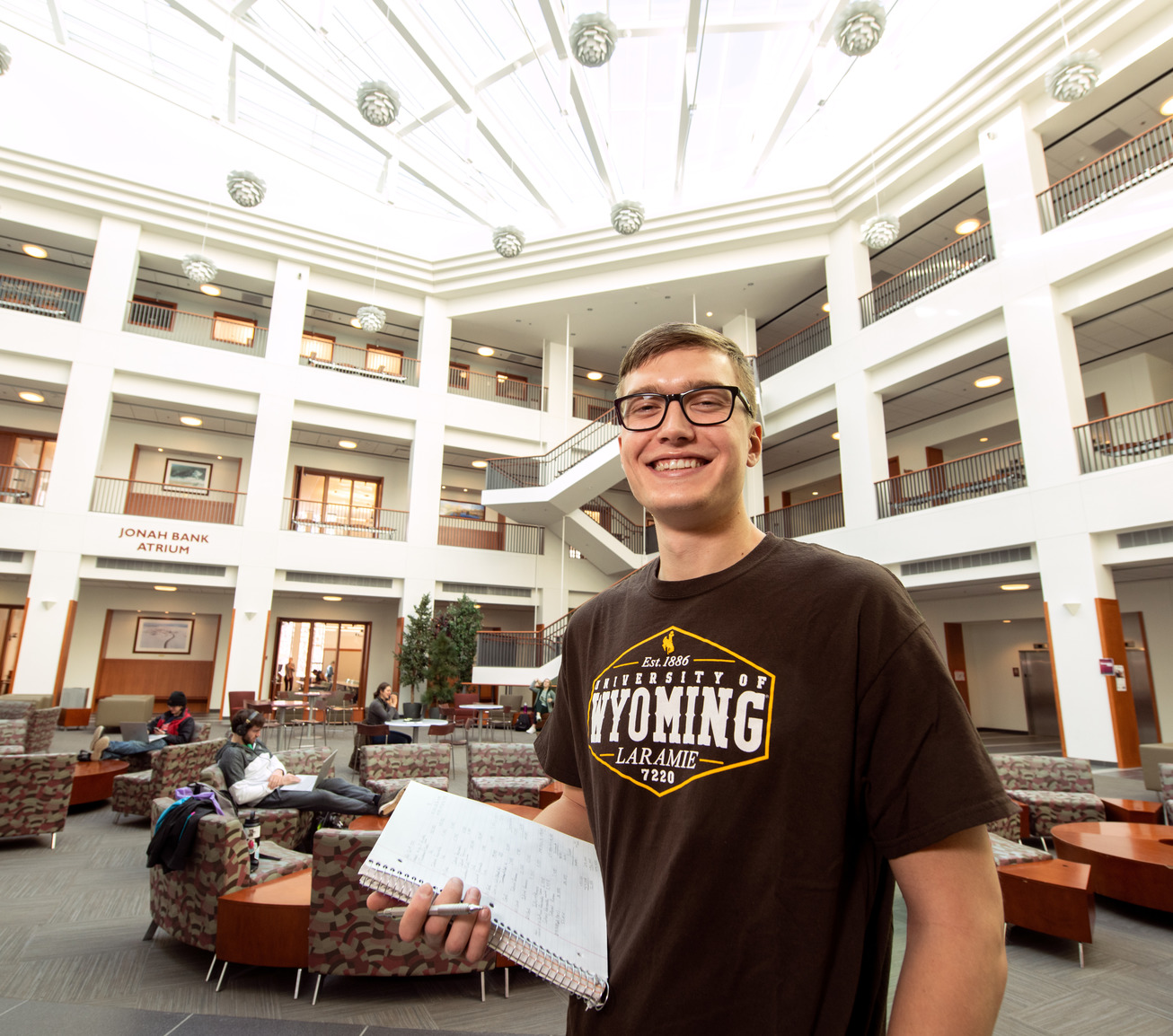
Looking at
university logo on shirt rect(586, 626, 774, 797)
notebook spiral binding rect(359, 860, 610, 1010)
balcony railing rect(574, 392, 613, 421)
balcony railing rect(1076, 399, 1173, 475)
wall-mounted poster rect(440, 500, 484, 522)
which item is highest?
balcony railing rect(574, 392, 613, 421)

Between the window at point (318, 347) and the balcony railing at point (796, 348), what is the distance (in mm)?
11618

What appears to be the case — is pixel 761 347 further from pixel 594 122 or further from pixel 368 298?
pixel 368 298

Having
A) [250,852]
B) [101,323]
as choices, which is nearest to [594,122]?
[101,323]

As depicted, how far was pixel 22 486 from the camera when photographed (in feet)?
50.7

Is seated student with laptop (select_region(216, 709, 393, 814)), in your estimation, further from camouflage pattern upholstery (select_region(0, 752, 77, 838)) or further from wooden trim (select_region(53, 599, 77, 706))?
wooden trim (select_region(53, 599, 77, 706))

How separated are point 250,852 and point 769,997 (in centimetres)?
419

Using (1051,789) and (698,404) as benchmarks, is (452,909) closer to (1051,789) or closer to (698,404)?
(698,404)

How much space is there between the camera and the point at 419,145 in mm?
14398

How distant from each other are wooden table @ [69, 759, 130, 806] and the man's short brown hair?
26.6ft

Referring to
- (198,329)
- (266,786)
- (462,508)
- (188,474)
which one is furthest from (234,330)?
(266,786)

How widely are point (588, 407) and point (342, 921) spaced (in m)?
17.2

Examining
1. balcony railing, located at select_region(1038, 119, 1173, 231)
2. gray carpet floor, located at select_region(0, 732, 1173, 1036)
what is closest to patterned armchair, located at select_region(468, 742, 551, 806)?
gray carpet floor, located at select_region(0, 732, 1173, 1036)

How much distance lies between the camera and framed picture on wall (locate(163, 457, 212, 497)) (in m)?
17.0

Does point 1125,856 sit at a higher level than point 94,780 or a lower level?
higher
